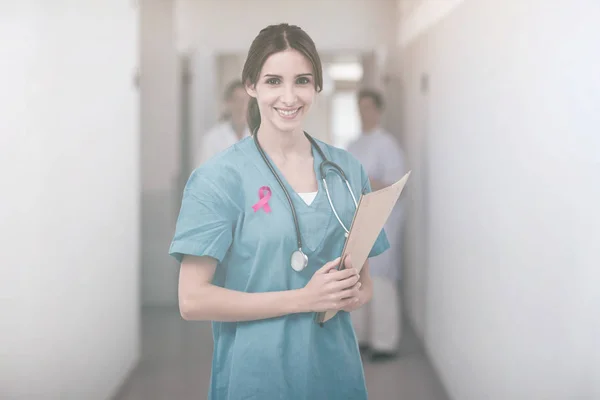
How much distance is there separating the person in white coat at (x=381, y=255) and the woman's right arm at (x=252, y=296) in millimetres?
2079

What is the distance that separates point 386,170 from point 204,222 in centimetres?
219

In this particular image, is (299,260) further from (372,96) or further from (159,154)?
(159,154)

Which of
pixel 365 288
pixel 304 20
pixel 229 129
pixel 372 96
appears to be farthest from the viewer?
pixel 304 20

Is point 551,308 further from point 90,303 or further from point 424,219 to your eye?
point 424,219

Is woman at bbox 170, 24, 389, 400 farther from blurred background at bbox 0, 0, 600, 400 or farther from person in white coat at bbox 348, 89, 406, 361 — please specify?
person in white coat at bbox 348, 89, 406, 361

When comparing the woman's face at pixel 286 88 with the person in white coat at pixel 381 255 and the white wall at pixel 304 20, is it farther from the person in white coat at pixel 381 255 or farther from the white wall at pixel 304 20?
the white wall at pixel 304 20

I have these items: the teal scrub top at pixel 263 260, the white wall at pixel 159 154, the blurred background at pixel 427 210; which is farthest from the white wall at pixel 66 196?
the white wall at pixel 159 154

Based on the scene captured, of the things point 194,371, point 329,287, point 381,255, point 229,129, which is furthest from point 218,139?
point 329,287

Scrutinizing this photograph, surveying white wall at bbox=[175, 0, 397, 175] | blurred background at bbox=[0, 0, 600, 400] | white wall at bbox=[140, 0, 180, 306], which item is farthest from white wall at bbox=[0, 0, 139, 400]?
white wall at bbox=[140, 0, 180, 306]

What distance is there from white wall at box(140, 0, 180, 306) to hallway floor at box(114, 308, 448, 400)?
0.63m

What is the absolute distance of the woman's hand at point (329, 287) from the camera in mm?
943

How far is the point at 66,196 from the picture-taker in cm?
205

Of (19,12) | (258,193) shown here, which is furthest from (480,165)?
(19,12)

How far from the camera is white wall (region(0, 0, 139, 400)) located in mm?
1771
